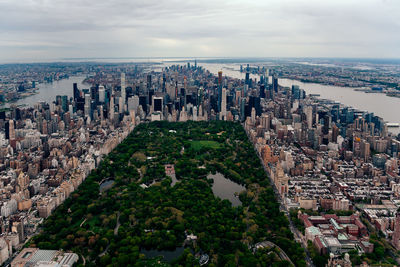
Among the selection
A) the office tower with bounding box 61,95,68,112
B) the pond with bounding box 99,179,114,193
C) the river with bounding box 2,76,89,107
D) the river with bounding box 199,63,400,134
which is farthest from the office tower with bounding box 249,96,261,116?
the river with bounding box 2,76,89,107

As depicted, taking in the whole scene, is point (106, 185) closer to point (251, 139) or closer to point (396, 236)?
point (251, 139)

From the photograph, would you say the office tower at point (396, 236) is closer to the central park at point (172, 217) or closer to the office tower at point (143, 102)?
the central park at point (172, 217)

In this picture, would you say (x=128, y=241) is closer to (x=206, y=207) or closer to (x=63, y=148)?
(x=206, y=207)

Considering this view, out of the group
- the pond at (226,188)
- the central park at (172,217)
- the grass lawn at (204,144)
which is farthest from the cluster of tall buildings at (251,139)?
the grass lawn at (204,144)

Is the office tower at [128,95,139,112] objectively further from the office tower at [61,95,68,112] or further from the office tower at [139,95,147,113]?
the office tower at [61,95,68,112]

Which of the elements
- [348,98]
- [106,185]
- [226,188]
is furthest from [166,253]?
[348,98]

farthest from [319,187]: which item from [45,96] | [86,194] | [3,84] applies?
[3,84]
